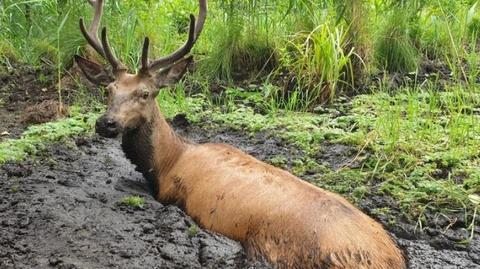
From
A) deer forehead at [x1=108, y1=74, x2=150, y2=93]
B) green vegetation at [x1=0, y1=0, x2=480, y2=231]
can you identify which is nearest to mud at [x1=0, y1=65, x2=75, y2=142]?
green vegetation at [x1=0, y1=0, x2=480, y2=231]

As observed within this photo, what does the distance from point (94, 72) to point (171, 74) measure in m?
0.68

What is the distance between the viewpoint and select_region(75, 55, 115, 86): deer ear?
5824mm

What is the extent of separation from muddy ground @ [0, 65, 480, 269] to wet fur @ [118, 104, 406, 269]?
0.14 meters

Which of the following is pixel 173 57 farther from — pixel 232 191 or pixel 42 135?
pixel 42 135

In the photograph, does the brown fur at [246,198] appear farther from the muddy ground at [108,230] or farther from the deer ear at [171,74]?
the muddy ground at [108,230]

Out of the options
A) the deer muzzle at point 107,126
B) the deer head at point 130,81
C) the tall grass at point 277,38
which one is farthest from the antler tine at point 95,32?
the tall grass at point 277,38

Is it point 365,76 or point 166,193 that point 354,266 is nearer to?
point 166,193

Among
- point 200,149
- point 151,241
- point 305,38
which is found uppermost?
point 305,38

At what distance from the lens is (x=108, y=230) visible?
455cm

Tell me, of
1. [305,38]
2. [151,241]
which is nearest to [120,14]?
[305,38]

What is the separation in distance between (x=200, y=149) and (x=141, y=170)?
538mm

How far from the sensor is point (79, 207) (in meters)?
4.91

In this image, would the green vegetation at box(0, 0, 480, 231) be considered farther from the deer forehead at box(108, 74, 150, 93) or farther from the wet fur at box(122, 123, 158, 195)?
the deer forehead at box(108, 74, 150, 93)

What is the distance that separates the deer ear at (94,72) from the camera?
5.82m
